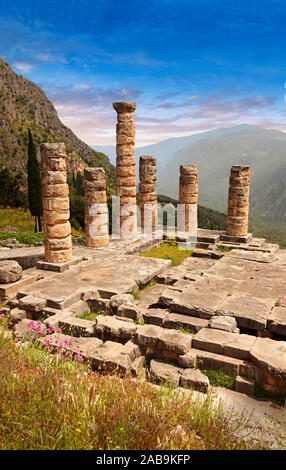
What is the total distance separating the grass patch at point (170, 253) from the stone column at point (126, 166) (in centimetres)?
181

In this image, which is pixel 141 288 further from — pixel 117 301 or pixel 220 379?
pixel 220 379

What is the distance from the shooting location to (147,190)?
17562 millimetres

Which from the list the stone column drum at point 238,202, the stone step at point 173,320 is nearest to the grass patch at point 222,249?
the stone column drum at point 238,202

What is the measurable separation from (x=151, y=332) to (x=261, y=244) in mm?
10522

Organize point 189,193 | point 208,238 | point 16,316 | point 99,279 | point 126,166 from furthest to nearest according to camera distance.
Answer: point 189,193, point 126,166, point 208,238, point 99,279, point 16,316

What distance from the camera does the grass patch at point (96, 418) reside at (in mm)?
3270

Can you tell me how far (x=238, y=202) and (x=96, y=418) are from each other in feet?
45.5

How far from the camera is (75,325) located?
23.9ft

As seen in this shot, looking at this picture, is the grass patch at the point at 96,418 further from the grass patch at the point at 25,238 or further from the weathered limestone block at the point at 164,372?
the grass patch at the point at 25,238

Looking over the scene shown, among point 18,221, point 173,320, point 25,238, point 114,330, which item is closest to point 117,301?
point 114,330

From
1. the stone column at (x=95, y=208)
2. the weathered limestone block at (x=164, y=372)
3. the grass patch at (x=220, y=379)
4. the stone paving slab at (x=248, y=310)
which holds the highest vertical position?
the stone column at (x=95, y=208)
